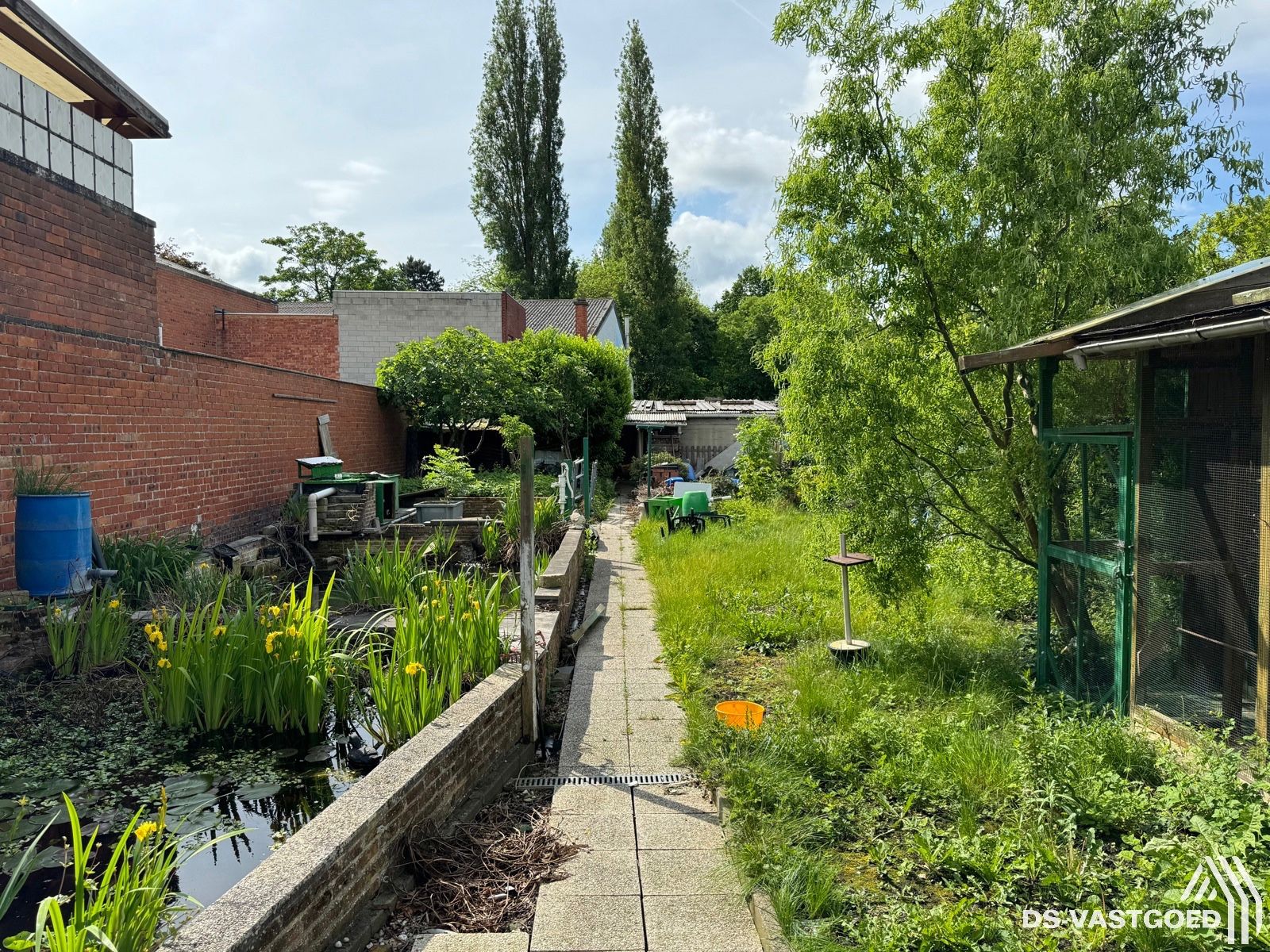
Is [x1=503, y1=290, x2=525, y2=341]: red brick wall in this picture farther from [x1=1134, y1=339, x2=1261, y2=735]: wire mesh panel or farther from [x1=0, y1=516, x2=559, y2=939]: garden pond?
[x1=1134, y1=339, x2=1261, y2=735]: wire mesh panel

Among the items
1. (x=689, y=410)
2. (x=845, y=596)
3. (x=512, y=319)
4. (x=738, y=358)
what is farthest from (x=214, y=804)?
(x=738, y=358)

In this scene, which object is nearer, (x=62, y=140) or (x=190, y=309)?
(x=62, y=140)

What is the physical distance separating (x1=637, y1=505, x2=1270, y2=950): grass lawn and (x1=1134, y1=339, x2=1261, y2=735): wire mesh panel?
0.32 metres

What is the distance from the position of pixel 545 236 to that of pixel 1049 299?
36853mm

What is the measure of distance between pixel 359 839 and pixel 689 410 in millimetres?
23484

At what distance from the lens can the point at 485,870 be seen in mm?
3586

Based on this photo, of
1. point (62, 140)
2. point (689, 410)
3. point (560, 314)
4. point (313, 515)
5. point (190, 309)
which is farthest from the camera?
point (560, 314)

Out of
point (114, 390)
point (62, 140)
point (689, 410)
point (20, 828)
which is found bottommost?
point (20, 828)

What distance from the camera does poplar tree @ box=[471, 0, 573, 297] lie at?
3944cm

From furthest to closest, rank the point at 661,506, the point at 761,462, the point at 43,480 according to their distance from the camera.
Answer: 1. the point at 761,462
2. the point at 661,506
3. the point at 43,480

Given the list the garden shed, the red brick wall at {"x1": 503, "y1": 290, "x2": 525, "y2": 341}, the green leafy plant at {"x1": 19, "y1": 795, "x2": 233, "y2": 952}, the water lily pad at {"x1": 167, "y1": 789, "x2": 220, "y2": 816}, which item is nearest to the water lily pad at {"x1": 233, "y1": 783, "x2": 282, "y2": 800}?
the water lily pad at {"x1": 167, "y1": 789, "x2": 220, "y2": 816}

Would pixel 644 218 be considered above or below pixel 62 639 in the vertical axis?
above

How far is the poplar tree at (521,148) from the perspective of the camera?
129 feet

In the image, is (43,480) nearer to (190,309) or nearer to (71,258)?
(71,258)
